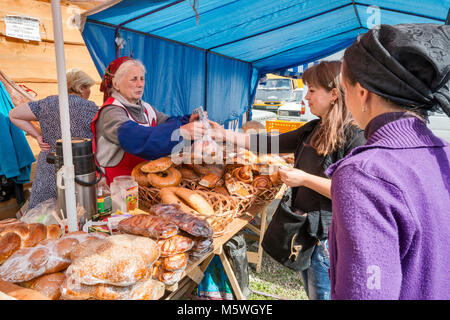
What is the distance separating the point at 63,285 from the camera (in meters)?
0.97

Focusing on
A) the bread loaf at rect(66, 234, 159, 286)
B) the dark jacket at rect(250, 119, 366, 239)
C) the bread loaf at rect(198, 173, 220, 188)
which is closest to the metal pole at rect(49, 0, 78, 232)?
the bread loaf at rect(66, 234, 159, 286)

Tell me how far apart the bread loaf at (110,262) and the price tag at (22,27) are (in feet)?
10.7

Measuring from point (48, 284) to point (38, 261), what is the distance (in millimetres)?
94

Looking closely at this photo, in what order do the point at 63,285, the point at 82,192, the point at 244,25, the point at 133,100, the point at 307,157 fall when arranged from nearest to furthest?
the point at 63,285, the point at 82,192, the point at 307,157, the point at 133,100, the point at 244,25

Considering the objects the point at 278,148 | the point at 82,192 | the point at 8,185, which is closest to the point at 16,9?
the point at 8,185

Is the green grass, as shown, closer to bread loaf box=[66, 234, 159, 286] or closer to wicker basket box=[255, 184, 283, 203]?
wicker basket box=[255, 184, 283, 203]

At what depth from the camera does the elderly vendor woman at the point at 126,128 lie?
5.65 feet

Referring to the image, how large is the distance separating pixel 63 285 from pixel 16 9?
11.5 feet

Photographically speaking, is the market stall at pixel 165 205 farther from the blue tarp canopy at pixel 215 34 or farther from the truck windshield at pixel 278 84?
the truck windshield at pixel 278 84

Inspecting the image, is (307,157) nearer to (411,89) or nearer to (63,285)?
(411,89)

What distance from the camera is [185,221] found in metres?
1.35

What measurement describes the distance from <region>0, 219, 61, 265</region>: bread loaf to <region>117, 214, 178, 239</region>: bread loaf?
0.31m

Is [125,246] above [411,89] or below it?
below

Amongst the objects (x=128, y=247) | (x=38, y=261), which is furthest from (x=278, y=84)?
(x=38, y=261)
